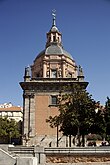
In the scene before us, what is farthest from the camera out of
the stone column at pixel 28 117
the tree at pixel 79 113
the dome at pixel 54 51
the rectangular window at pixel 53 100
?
the dome at pixel 54 51

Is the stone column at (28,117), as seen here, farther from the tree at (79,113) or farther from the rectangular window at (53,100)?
the tree at (79,113)

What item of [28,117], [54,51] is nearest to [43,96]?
[28,117]

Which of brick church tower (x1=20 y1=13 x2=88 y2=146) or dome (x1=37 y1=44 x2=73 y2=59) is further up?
dome (x1=37 y1=44 x2=73 y2=59)

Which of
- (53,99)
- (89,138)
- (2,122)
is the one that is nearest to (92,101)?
(53,99)

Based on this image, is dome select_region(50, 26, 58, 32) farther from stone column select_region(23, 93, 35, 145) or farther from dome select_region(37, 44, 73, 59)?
stone column select_region(23, 93, 35, 145)

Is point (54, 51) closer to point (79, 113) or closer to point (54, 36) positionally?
point (54, 36)

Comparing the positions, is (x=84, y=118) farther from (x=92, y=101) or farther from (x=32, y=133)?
(x=32, y=133)

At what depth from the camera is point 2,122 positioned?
55781 mm

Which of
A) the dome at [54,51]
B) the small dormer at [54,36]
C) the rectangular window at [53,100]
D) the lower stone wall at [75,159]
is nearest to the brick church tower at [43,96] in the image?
the rectangular window at [53,100]

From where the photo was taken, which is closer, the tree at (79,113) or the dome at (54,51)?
the tree at (79,113)

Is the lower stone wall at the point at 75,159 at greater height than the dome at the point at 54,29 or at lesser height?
lesser

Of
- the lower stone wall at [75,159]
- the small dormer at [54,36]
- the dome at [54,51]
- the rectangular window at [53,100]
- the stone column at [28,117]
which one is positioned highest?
the small dormer at [54,36]

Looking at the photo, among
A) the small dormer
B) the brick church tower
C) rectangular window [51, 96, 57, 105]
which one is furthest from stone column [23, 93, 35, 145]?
the small dormer

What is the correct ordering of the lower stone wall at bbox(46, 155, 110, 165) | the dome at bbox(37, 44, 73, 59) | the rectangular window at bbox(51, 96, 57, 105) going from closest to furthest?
the lower stone wall at bbox(46, 155, 110, 165)
the rectangular window at bbox(51, 96, 57, 105)
the dome at bbox(37, 44, 73, 59)
